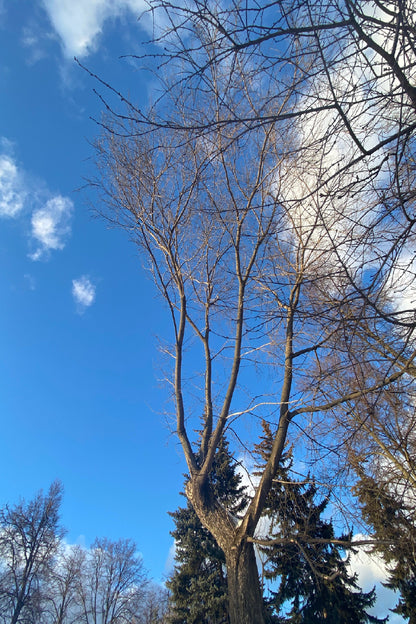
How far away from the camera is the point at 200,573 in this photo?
12711 mm

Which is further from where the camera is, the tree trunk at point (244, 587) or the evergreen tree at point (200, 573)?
the evergreen tree at point (200, 573)

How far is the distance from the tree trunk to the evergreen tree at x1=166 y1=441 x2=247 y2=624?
7.26m

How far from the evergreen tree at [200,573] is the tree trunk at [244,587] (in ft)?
23.8

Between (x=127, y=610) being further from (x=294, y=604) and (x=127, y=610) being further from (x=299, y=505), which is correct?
(x=299, y=505)

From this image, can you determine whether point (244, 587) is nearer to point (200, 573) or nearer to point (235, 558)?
point (235, 558)

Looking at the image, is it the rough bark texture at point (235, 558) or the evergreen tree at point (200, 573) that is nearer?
the rough bark texture at point (235, 558)

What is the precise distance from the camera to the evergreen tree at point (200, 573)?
1180 cm


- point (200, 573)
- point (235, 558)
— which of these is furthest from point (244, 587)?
point (200, 573)

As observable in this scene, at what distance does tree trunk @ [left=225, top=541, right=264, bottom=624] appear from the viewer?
404 cm

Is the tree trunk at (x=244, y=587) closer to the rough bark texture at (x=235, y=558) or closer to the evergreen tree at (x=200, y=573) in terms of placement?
the rough bark texture at (x=235, y=558)

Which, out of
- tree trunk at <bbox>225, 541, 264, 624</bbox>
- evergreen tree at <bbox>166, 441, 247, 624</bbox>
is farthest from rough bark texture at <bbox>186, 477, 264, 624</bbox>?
evergreen tree at <bbox>166, 441, 247, 624</bbox>

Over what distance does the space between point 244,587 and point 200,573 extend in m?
10.2

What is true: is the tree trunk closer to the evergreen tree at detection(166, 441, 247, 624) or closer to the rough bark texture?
the rough bark texture

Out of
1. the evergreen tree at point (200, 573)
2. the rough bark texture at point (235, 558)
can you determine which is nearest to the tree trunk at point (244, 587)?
the rough bark texture at point (235, 558)
